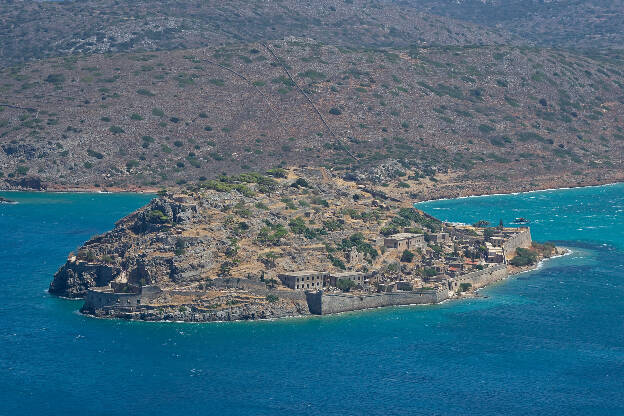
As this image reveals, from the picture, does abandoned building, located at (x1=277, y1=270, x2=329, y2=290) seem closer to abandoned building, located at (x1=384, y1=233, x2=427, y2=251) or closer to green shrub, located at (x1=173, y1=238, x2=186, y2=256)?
green shrub, located at (x1=173, y1=238, x2=186, y2=256)

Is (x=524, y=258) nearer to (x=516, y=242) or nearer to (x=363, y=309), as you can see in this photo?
(x=516, y=242)

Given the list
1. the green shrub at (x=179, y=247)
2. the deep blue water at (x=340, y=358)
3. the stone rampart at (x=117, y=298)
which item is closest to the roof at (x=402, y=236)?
the deep blue water at (x=340, y=358)

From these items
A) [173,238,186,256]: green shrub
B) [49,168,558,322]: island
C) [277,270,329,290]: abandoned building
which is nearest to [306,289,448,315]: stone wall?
[49,168,558,322]: island

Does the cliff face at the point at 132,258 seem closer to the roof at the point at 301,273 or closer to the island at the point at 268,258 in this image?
the island at the point at 268,258

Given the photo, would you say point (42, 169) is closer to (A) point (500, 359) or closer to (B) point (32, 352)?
(B) point (32, 352)

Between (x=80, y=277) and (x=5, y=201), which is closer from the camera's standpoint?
(x=80, y=277)

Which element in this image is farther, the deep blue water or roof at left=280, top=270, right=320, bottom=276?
roof at left=280, top=270, right=320, bottom=276

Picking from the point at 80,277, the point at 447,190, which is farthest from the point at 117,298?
the point at 447,190
